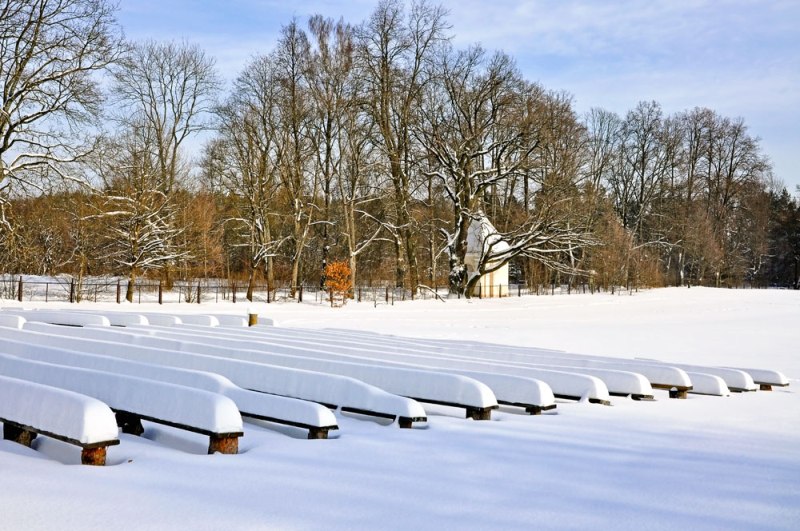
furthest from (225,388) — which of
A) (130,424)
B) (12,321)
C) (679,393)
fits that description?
(12,321)

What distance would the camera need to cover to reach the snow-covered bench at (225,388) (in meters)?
6.48

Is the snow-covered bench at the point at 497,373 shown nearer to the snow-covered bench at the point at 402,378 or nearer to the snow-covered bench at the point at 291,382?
the snow-covered bench at the point at 402,378

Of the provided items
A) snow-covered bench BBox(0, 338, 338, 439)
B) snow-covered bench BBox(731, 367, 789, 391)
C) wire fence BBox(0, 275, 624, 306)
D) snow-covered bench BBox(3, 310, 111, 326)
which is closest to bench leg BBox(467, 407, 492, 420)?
snow-covered bench BBox(0, 338, 338, 439)

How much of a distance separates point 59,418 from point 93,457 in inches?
16.2

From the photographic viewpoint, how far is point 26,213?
35.3m

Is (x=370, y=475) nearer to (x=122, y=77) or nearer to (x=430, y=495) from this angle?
(x=430, y=495)

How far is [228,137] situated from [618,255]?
32.7m

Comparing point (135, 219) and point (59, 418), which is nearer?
point (59, 418)

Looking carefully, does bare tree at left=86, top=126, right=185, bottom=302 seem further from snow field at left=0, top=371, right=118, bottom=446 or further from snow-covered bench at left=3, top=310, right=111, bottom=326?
snow field at left=0, top=371, right=118, bottom=446

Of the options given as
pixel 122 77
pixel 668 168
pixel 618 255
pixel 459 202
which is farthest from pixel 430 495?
pixel 668 168

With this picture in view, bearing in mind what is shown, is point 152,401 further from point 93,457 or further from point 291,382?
point 291,382

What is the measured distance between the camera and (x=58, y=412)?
17.8 feet

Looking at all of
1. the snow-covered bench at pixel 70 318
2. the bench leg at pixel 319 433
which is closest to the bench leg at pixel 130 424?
the bench leg at pixel 319 433

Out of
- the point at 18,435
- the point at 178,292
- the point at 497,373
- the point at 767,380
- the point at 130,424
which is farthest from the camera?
the point at 178,292
